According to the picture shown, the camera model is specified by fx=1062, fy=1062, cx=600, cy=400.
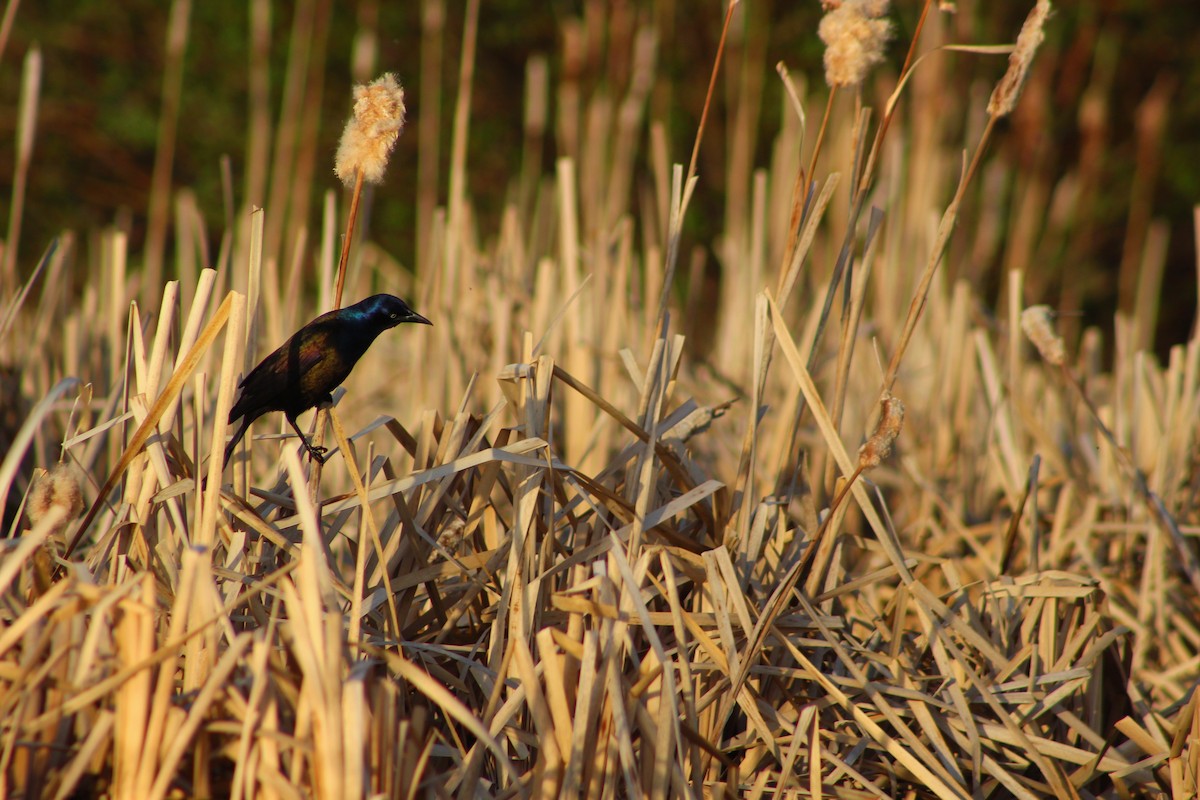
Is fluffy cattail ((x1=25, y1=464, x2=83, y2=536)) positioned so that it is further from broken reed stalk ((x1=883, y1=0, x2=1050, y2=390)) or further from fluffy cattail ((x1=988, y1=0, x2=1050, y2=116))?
fluffy cattail ((x1=988, y1=0, x2=1050, y2=116))

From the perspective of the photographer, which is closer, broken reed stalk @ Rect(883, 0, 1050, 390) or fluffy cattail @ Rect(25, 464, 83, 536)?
fluffy cattail @ Rect(25, 464, 83, 536)

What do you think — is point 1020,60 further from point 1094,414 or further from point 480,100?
point 480,100

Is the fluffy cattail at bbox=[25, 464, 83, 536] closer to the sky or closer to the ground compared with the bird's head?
closer to the ground

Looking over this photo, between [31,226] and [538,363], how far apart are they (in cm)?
651

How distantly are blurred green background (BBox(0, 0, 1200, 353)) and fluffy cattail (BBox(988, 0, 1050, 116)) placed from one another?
4.83 meters

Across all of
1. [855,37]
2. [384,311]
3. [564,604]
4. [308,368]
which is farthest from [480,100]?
[564,604]

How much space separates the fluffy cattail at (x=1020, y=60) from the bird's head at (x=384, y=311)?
935 mm

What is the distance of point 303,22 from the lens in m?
3.90

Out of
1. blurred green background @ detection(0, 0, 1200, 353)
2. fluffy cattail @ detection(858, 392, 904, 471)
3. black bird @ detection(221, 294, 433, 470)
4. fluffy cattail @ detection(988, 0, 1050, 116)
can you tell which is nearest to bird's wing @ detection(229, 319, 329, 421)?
black bird @ detection(221, 294, 433, 470)

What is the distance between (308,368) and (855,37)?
0.94 meters

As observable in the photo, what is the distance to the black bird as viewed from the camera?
5.36 ft

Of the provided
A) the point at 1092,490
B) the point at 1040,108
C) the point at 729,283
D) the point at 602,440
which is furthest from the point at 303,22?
the point at 1040,108

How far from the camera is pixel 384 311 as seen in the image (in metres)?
1.75

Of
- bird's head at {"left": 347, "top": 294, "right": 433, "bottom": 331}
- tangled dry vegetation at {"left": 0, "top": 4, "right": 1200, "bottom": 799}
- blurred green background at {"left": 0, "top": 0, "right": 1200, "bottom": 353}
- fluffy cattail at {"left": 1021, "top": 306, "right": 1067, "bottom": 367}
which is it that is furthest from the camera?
blurred green background at {"left": 0, "top": 0, "right": 1200, "bottom": 353}
